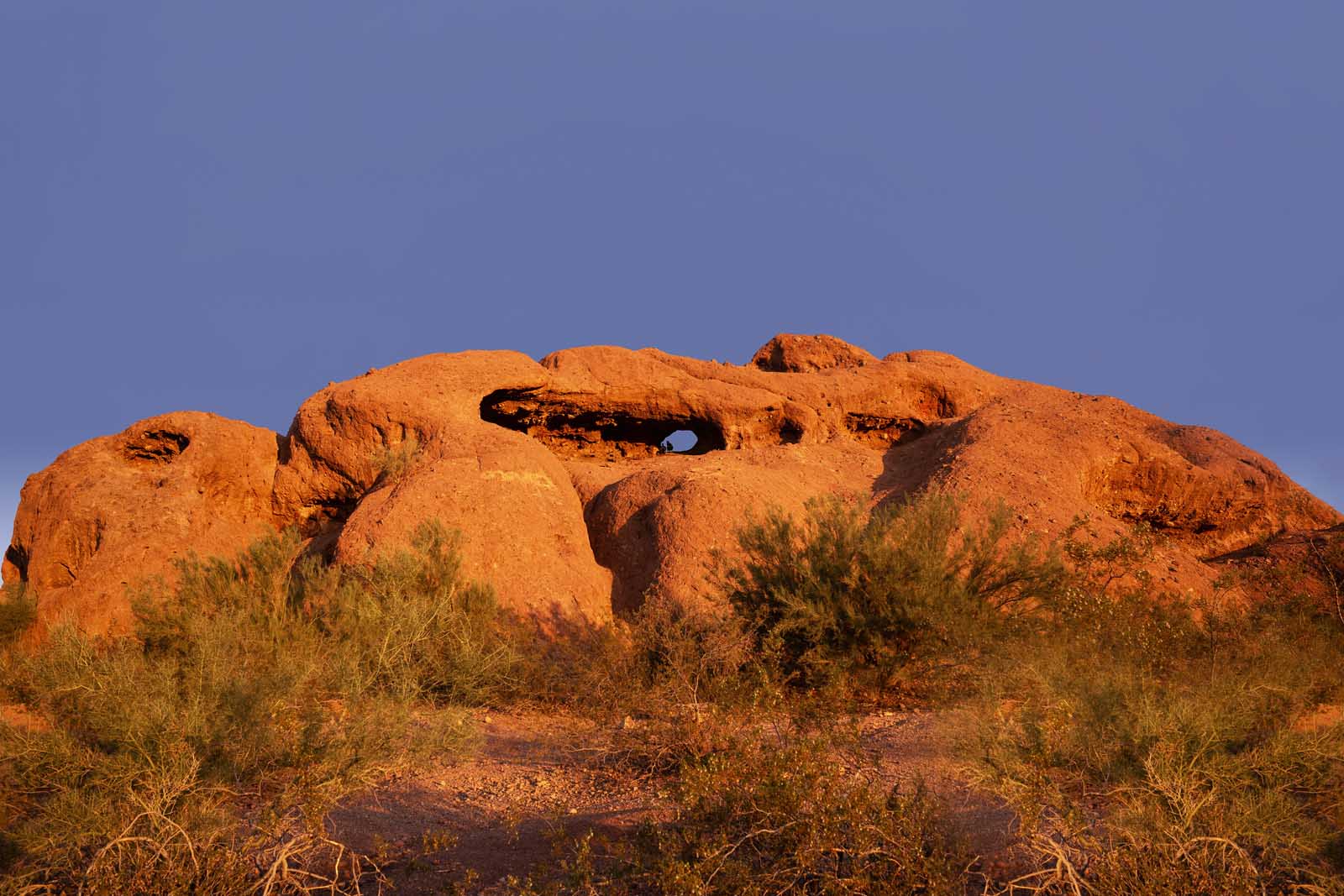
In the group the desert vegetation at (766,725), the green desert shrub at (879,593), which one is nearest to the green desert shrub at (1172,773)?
the desert vegetation at (766,725)

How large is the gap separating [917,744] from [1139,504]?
1112 cm

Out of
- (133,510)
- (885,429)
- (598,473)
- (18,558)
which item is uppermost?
(885,429)

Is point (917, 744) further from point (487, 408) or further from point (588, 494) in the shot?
point (487, 408)

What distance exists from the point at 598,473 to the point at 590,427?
127 inches

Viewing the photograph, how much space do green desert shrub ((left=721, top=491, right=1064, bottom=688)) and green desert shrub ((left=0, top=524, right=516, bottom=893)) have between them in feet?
10.2

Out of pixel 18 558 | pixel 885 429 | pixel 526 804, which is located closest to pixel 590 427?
pixel 885 429

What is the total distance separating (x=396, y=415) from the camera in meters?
A: 16.1

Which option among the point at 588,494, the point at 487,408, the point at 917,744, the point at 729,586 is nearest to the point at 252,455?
the point at 487,408

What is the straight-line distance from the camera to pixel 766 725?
7750 millimetres

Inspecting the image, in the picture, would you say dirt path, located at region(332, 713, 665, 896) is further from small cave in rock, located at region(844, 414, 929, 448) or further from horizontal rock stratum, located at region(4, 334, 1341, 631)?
small cave in rock, located at region(844, 414, 929, 448)

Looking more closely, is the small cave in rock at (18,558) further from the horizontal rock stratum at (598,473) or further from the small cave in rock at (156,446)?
the small cave in rock at (156,446)

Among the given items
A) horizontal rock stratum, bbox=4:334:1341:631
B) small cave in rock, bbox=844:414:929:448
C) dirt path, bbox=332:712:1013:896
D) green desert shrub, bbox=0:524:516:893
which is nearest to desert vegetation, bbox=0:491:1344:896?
green desert shrub, bbox=0:524:516:893

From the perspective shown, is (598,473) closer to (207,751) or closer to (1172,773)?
(207,751)

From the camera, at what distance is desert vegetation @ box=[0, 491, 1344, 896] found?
418 centimetres
